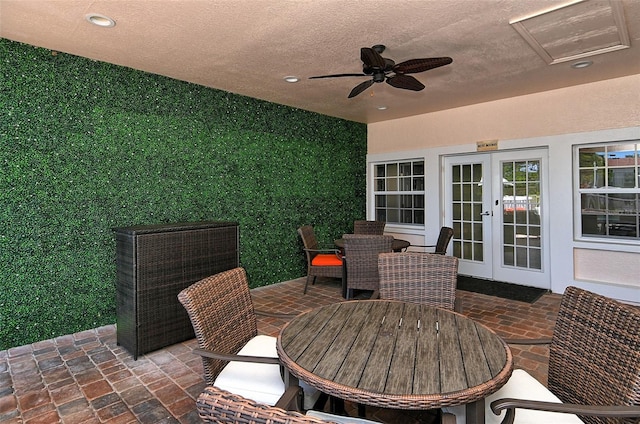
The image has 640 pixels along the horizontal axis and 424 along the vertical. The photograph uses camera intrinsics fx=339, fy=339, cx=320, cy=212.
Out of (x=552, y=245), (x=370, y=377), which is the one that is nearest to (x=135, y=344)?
(x=370, y=377)

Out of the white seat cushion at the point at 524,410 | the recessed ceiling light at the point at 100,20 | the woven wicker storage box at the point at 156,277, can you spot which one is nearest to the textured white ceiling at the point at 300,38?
the recessed ceiling light at the point at 100,20

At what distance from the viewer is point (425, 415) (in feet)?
7.04

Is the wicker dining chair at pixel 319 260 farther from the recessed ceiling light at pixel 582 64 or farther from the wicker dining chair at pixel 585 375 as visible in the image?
the recessed ceiling light at pixel 582 64

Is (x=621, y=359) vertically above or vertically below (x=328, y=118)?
below

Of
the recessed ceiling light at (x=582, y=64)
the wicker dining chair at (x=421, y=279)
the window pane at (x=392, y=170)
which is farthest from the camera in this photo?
the window pane at (x=392, y=170)

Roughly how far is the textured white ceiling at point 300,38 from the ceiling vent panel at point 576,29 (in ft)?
0.23

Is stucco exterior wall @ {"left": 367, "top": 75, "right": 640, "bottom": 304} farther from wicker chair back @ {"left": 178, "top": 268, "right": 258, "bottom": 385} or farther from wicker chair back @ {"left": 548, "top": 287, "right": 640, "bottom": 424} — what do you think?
wicker chair back @ {"left": 178, "top": 268, "right": 258, "bottom": 385}

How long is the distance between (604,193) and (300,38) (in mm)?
4417

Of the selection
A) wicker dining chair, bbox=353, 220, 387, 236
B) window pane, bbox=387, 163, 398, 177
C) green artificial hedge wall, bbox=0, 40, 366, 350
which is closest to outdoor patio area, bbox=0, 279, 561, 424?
green artificial hedge wall, bbox=0, 40, 366, 350

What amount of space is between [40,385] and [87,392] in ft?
1.35

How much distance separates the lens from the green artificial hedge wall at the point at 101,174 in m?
3.10

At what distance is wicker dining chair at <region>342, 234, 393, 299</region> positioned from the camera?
4.04m

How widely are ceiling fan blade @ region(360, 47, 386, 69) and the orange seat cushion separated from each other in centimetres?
271

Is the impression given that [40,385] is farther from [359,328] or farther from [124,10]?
[124,10]
